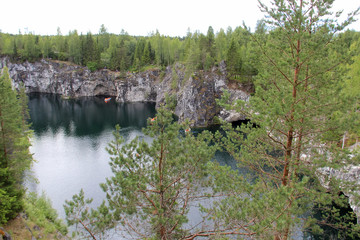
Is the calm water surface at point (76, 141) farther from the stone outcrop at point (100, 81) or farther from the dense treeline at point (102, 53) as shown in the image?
the dense treeline at point (102, 53)

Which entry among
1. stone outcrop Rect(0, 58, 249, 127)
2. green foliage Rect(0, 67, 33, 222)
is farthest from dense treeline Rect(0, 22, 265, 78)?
green foliage Rect(0, 67, 33, 222)

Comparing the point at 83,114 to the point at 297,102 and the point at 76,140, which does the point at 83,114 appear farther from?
the point at 297,102

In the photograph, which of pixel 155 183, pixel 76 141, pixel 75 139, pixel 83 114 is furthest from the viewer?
pixel 83 114

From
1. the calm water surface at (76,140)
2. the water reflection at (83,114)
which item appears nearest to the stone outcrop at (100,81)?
the water reflection at (83,114)

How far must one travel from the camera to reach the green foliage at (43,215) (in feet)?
52.1

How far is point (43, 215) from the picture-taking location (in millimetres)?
17141

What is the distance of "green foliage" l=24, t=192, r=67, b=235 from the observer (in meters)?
15.9

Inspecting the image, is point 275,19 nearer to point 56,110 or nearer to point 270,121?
point 270,121

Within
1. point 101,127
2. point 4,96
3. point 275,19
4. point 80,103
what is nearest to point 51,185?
point 4,96

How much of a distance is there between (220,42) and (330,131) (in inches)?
1887

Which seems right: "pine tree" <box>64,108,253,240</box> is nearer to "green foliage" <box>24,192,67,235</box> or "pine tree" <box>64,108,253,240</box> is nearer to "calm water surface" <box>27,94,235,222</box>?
"green foliage" <box>24,192,67,235</box>

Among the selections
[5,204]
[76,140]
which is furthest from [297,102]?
[76,140]

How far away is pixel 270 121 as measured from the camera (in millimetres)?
7863

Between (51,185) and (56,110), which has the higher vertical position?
(56,110)
